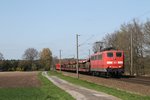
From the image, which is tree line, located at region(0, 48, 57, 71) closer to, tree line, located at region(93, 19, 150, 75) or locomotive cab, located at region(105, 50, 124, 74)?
tree line, located at region(93, 19, 150, 75)

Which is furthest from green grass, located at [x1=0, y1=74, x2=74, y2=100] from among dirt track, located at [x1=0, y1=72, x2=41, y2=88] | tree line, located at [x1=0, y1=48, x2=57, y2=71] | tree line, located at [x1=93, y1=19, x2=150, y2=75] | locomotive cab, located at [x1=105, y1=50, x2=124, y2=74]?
tree line, located at [x1=0, y1=48, x2=57, y2=71]

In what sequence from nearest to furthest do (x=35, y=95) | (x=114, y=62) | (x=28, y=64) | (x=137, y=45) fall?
(x=35, y=95) < (x=114, y=62) < (x=137, y=45) < (x=28, y=64)

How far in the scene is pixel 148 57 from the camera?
2822 inches

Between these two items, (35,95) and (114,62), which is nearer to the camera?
(35,95)

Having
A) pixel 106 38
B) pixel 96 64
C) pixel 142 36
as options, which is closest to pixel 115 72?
pixel 96 64

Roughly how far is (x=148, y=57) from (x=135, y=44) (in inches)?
395

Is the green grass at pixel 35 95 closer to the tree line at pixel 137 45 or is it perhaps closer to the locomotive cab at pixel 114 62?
the locomotive cab at pixel 114 62

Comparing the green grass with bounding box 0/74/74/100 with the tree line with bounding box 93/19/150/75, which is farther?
the tree line with bounding box 93/19/150/75

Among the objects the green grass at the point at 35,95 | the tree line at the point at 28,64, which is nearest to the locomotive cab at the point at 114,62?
the green grass at the point at 35,95

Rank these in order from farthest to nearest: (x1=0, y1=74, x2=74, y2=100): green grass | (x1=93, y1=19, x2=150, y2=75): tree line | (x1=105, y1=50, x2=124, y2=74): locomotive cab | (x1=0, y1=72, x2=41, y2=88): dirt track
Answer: (x1=93, y1=19, x2=150, y2=75): tree line → (x1=105, y1=50, x2=124, y2=74): locomotive cab → (x1=0, y1=72, x2=41, y2=88): dirt track → (x1=0, y1=74, x2=74, y2=100): green grass

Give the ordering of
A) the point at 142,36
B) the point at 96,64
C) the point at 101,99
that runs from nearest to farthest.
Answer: the point at 101,99, the point at 96,64, the point at 142,36

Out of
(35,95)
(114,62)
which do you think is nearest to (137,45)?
(114,62)

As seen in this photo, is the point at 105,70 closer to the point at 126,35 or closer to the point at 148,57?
Answer: the point at 148,57

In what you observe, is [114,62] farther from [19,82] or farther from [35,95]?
[35,95]
